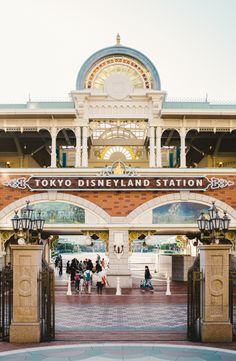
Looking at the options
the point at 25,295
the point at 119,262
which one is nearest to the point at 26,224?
the point at 25,295

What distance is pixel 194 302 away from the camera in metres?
15.7

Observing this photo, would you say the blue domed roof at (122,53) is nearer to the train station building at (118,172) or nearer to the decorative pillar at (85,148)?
the train station building at (118,172)

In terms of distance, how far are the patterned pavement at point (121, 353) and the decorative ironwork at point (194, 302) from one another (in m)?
1.24

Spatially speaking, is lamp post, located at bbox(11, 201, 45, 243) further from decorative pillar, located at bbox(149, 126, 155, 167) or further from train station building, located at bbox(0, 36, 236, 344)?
decorative pillar, located at bbox(149, 126, 155, 167)

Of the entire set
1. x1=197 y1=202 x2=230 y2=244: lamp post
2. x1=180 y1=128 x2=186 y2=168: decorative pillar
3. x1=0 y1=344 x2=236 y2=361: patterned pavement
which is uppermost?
x1=180 y1=128 x2=186 y2=168: decorative pillar

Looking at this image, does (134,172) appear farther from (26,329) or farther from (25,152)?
(26,329)

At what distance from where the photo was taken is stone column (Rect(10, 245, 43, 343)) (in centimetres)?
1466

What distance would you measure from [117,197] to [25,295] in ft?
58.0

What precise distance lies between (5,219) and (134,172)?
8880 mm

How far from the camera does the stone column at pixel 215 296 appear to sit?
581 inches

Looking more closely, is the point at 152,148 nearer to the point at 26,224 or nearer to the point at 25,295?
the point at 26,224

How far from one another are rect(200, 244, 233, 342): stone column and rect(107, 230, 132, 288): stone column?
16.3 m

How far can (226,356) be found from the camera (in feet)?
42.0

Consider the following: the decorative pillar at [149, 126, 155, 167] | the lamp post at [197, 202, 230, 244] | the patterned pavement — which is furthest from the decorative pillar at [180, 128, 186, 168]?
the patterned pavement
